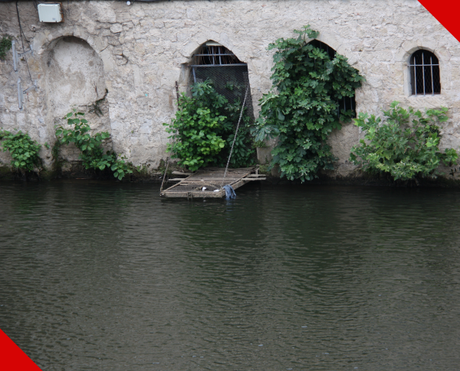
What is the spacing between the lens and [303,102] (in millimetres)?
13234

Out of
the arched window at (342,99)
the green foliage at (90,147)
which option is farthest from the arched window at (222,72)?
the green foliage at (90,147)

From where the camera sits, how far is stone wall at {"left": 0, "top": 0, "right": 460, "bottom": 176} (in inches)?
507

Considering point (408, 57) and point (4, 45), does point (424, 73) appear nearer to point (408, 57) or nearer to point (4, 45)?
point (408, 57)

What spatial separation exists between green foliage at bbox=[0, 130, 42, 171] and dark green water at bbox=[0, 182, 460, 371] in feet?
9.41

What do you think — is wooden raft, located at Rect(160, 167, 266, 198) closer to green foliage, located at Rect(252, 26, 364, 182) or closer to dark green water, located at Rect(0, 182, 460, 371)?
dark green water, located at Rect(0, 182, 460, 371)

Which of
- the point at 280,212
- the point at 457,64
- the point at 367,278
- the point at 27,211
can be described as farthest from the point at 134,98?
the point at 367,278

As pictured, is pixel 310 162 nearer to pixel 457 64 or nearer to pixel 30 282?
pixel 457 64

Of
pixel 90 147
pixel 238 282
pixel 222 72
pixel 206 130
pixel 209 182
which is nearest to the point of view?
pixel 238 282

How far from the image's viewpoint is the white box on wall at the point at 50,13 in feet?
48.2

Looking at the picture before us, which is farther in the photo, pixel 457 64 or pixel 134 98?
pixel 134 98

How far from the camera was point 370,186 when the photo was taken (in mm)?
13844

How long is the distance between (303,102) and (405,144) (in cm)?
214

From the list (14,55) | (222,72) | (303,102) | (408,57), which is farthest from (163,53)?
(408,57)

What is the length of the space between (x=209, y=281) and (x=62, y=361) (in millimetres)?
2477
